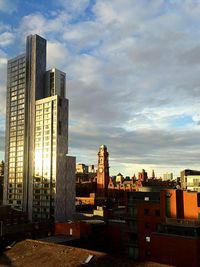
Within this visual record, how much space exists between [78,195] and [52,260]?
140660 millimetres

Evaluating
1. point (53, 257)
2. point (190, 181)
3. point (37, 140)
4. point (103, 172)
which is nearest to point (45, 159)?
point (37, 140)

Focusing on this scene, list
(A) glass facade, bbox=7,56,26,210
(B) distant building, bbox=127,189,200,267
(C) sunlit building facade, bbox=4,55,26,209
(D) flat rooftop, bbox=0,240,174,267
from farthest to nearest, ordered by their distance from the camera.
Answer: (A) glass facade, bbox=7,56,26,210, (C) sunlit building facade, bbox=4,55,26,209, (B) distant building, bbox=127,189,200,267, (D) flat rooftop, bbox=0,240,174,267

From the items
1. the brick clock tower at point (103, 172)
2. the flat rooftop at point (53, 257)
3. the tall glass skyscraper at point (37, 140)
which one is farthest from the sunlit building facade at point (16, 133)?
the flat rooftop at point (53, 257)

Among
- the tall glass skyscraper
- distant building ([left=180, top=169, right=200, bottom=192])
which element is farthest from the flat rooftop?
distant building ([left=180, top=169, right=200, bottom=192])

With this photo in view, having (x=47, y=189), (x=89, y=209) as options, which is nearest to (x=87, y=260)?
(x=47, y=189)

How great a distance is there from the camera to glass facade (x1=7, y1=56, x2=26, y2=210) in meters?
122

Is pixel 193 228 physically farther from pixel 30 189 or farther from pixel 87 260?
pixel 30 189

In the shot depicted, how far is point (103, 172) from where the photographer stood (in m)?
177

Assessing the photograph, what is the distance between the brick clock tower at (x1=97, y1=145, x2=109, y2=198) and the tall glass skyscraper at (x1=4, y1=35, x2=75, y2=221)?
52.8 meters

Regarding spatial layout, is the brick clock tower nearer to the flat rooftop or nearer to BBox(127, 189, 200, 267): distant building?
BBox(127, 189, 200, 267): distant building

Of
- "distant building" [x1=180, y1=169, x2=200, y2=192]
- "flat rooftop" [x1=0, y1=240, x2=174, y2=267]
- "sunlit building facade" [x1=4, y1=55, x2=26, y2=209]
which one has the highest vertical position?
"sunlit building facade" [x1=4, y1=55, x2=26, y2=209]

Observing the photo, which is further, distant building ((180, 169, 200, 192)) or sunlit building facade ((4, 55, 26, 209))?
sunlit building facade ((4, 55, 26, 209))

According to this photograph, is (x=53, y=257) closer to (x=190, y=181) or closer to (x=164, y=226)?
(x=164, y=226)

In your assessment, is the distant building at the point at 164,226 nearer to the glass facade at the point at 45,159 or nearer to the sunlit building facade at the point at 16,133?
the glass facade at the point at 45,159
